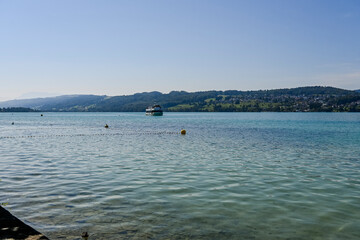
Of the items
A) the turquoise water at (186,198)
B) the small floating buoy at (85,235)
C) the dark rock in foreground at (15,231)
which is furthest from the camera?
the turquoise water at (186,198)

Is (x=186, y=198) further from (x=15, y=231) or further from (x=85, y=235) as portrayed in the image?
(x=15, y=231)

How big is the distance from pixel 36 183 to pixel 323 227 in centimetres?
1601

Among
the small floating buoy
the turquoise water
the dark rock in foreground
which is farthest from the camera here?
Answer: the turquoise water

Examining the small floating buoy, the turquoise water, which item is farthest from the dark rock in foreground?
the small floating buoy

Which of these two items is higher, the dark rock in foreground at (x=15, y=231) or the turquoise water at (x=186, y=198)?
the dark rock in foreground at (x=15, y=231)

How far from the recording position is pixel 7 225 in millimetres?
9047

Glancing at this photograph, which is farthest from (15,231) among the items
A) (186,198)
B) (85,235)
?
(186,198)

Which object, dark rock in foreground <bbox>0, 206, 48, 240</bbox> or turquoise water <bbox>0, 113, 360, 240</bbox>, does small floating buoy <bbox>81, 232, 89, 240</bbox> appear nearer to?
turquoise water <bbox>0, 113, 360, 240</bbox>

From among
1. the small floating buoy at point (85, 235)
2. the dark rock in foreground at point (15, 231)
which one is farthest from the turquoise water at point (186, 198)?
the dark rock in foreground at point (15, 231)

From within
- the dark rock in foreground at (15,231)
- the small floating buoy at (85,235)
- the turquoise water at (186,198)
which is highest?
the dark rock in foreground at (15,231)

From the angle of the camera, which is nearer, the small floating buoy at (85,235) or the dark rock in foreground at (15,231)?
the dark rock in foreground at (15,231)

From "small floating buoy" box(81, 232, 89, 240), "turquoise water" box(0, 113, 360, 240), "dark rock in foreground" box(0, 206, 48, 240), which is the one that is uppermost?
"dark rock in foreground" box(0, 206, 48, 240)

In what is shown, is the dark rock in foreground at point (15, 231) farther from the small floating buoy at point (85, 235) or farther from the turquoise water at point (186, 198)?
the small floating buoy at point (85, 235)

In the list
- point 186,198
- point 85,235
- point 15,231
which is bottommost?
point 186,198
